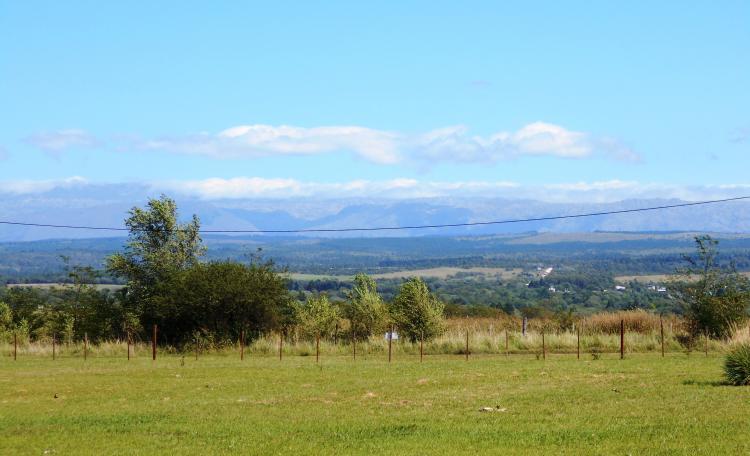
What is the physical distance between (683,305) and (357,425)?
1115 inches

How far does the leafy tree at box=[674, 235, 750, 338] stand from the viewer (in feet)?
129

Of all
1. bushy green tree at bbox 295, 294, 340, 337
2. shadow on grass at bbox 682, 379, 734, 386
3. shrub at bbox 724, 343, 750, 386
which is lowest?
bushy green tree at bbox 295, 294, 340, 337

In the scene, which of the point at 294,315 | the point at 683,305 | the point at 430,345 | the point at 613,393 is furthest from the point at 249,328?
the point at 613,393

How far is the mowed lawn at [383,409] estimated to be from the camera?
15.6 metres

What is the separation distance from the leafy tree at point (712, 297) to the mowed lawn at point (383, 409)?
8532 mm

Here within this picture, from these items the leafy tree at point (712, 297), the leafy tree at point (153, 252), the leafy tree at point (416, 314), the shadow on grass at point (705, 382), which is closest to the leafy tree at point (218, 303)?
the leafy tree at point (153, 252)

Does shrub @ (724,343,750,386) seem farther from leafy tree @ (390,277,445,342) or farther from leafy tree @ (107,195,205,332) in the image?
leafy tree @ (107,195,205,332)

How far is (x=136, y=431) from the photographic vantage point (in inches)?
704

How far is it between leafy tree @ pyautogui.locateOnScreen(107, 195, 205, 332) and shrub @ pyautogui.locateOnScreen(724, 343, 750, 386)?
3185 centimetres

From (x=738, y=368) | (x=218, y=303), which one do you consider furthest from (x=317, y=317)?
(x=738, y=368)

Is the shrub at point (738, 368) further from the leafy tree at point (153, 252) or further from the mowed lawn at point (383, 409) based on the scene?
the leafy tree at point (153, 252)

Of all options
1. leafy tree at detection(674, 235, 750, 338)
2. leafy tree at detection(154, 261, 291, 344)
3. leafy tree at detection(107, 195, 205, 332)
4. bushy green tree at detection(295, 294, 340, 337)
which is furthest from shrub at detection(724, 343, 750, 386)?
leafy tree at detection(107, 195, 205, 332)

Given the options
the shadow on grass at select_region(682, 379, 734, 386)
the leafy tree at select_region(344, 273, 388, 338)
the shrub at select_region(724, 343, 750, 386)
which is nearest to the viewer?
the shrub at select_region(724, 343, 750, 386)

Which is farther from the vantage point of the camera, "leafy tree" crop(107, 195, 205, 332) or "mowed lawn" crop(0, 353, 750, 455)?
"leafy tree" crop(107, 195, 205, 332)
